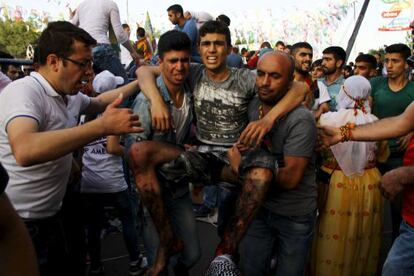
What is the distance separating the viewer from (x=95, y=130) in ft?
6.43

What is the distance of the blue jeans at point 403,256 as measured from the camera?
2334 mm

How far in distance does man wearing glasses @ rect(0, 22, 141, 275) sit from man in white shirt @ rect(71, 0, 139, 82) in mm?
2224

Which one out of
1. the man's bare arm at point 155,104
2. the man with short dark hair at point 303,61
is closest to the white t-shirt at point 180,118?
the man's bare arm at point 155,104

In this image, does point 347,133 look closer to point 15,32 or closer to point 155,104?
point 155,104

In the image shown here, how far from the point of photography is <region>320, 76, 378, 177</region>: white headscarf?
344 centimetres

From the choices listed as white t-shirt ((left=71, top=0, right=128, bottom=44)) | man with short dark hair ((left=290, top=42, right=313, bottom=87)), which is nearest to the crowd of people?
man with short dark hair ((left=290, top=42, right=313, bottom=87))

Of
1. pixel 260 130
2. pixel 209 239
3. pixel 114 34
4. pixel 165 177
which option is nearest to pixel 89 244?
pixel 209 239

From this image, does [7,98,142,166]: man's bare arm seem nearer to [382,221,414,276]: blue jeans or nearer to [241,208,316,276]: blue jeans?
[241,208,316,276]: blue jeans

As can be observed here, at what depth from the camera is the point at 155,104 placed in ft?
8.25

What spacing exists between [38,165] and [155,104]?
2.50 feet

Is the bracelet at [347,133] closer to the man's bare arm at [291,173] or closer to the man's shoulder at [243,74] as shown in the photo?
the man's bare arm at [291,173]

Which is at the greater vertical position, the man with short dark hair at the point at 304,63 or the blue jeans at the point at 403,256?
the man with short dark hair at the point at 304,63

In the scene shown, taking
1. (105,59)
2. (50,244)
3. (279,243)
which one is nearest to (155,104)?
(50,244)

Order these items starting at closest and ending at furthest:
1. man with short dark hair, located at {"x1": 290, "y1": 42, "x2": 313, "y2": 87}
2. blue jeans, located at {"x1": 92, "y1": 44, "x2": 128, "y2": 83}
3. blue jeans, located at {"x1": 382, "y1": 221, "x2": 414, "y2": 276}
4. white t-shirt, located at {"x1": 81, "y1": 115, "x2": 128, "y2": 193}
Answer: blue jeans, located at {"x1": 382, "y1": 221, "x2": 414, "y2": 276} < white t-shirt, located at {"x1": 81, "y1": 115, "x2": 128, "y2": 193} < blue jeans, located at {"x1": 92, "y1": 44, "x2": 128, "y2": 83} < man with short dark hair, located at {"x1": 290, "y1": 42, "x2": 313, "y2": 87}
